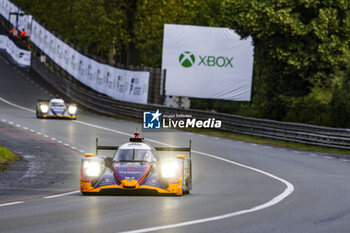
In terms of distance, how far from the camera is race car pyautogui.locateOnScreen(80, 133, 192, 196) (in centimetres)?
1556

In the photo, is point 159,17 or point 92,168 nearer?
point 92,168

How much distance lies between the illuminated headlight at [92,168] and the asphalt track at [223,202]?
533 millimetres

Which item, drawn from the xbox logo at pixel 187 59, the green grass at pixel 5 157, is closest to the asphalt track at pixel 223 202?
the green grass at pixel 5 157

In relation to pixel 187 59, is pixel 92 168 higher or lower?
lower

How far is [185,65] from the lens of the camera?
51.1 meters

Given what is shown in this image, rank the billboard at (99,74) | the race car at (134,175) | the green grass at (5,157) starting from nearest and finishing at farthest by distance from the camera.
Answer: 1. the race car at (134,175)
2. the green grass at (5,157)
3. the billboard at (99,74)

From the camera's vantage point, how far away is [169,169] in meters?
15.9

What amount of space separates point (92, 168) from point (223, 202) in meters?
2.79

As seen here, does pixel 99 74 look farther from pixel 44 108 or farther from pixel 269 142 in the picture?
pixel 269 142

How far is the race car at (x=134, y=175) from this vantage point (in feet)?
51.1

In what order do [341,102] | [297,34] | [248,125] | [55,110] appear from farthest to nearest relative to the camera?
[55,110]
[297,34]
[248,125]
[341,102]

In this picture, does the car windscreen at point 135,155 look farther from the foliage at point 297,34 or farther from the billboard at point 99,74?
the billboard at point 99,74

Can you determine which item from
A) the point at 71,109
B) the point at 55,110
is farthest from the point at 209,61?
the point at 55,110

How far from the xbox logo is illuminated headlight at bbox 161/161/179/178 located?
116ft
